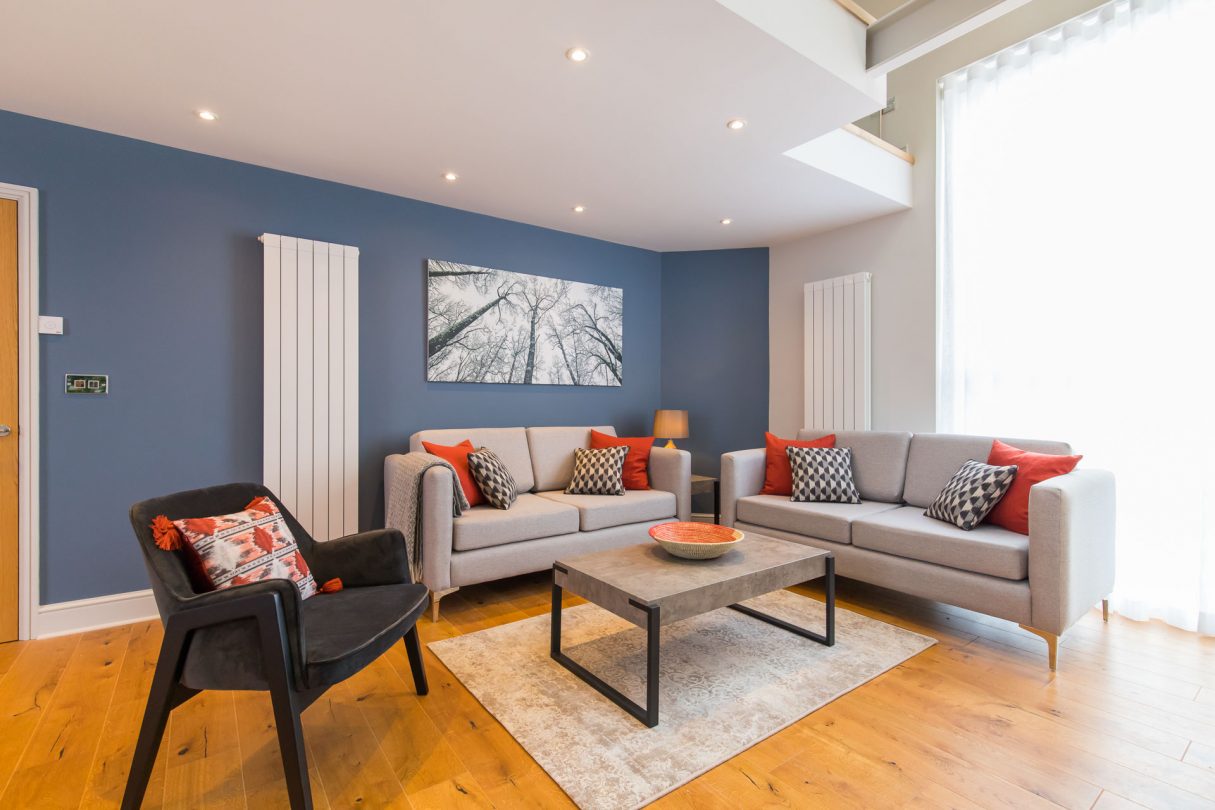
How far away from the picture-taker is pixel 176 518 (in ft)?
5.90

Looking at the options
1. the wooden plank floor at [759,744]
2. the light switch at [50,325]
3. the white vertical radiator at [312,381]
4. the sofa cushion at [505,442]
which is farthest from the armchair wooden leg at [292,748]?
the light switch at [50,325]

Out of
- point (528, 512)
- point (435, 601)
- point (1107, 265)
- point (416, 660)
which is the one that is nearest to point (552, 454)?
point (528, 512)

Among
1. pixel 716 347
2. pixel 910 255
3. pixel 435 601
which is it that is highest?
pixel 910 255

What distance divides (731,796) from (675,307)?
13.3 feet

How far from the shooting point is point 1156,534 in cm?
284

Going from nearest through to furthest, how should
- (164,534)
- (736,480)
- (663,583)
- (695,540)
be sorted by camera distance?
(164,534), (663,583), (695,540), (736,480)

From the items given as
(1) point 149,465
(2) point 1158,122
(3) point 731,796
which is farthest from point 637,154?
(1) point 149,465

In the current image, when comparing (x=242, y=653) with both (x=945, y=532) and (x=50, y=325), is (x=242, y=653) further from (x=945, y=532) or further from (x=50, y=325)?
(x=945, y=532)

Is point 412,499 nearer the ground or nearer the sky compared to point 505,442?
nearer the ground

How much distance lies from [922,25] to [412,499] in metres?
3.14

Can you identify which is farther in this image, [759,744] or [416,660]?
[416,660]

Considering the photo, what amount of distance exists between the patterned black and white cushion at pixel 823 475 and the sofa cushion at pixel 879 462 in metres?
0.07

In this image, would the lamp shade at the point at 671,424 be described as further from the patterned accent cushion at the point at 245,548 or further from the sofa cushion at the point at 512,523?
the patterned accent cushion at the point at 245,548

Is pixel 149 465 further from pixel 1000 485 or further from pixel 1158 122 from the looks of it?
pixel 1158 122
